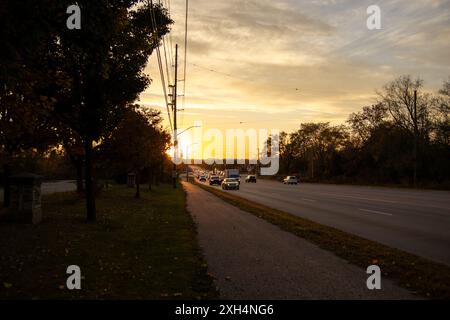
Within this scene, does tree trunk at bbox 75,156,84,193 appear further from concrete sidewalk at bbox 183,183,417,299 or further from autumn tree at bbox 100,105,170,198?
concrete sidewalk at bbox 183,183,417,299

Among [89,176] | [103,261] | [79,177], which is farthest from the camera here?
[79,177]

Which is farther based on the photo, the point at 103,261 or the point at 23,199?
the point at 23,199

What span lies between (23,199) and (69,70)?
4.28 m

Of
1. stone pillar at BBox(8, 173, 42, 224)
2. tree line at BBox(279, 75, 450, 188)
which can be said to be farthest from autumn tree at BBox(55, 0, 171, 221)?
tree line at BBox(279, 75, 450, 188)

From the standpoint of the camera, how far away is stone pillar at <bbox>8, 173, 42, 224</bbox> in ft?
43.3

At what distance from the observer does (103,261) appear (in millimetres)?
8469

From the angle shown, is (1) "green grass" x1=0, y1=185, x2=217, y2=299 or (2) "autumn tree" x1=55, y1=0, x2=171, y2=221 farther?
(2) "autumn tree" x1=55, y1=0, x2=171, y2=221

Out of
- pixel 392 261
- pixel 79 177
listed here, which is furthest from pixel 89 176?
pixel 79 177

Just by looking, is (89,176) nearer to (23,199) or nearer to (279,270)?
(23,199)

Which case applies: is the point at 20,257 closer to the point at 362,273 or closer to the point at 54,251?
the point at 54,251

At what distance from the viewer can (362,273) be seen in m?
7.56

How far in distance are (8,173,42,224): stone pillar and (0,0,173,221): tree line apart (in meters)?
1.50

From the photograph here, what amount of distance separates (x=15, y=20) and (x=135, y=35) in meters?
8.18
